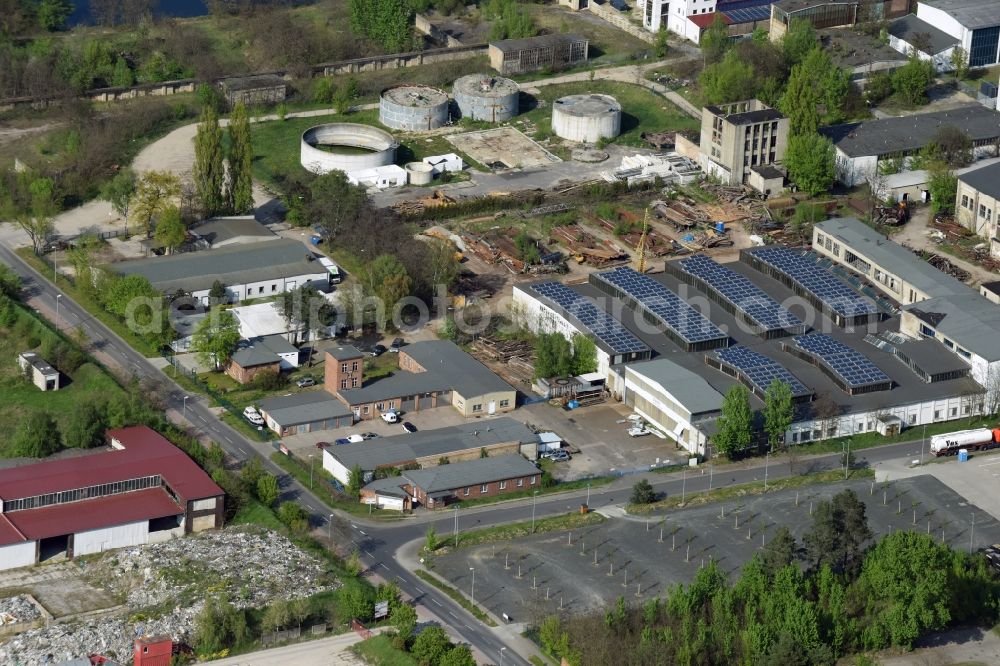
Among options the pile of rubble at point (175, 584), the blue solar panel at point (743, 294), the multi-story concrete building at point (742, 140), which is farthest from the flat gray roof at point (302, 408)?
the multi-story concrete building at point (742, 140)

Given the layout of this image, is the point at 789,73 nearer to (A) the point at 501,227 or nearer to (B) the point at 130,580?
(A) the point at 501,227

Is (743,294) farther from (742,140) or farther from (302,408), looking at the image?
(302,408)

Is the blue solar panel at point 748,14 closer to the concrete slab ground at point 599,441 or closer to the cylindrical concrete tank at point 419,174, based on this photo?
the cylindrical concrete tank at point 419,174

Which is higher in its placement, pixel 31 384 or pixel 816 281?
pixel 816 281

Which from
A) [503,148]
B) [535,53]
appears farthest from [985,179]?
[535,53]

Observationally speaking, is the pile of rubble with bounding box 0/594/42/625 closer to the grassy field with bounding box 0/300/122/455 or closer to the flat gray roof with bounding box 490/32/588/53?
the grassy field with bounding box 0/300/122/455

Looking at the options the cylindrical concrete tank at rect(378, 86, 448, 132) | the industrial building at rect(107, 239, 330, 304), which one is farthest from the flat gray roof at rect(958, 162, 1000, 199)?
Result: the industrial building at rect(107, 239, 330, 304)
